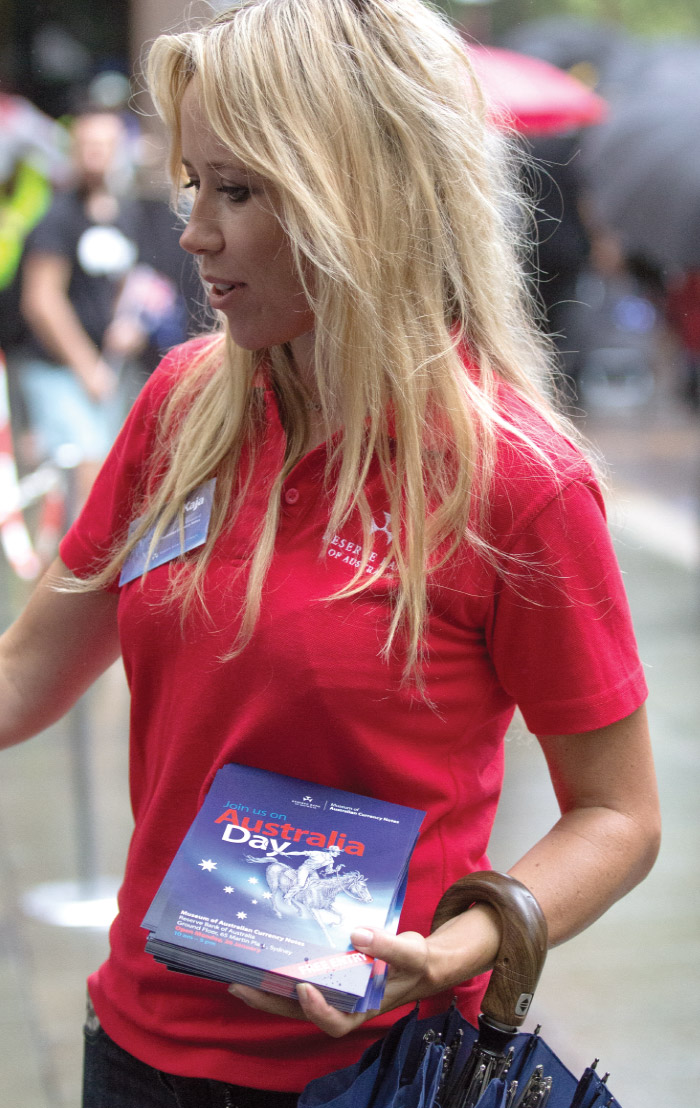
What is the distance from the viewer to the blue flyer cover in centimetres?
121

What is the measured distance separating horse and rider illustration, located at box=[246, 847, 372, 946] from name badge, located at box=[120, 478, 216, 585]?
Answer: 38 centimetres

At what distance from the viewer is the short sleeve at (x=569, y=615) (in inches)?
52.7

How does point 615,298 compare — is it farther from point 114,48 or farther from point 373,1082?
point 373,1082

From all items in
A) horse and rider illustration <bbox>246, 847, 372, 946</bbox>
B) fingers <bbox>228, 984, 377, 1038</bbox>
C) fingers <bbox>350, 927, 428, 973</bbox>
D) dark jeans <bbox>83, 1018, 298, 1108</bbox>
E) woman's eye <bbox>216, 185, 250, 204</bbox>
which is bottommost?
dark jeans <bbox>83, 1018, 298, 1108</bbox>

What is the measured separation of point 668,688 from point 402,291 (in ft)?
14.6

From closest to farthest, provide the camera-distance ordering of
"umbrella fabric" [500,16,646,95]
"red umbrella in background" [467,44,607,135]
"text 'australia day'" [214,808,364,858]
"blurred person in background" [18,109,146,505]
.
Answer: "text 'australia day'" [214,808,364,858]
"blurred person in background" [18,109,146,505]
"red umbrella in background" [467,44,607,135]
"umbrella fabric" [500,16,646,95]

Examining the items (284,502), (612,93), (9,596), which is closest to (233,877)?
(284,502)

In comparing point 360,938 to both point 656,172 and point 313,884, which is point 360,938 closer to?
point 313,884

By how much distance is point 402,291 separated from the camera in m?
1.41

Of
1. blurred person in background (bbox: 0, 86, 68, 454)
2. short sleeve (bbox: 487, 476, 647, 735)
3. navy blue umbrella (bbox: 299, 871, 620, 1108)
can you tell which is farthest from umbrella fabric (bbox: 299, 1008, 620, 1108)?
blurred person in background (bbox: 0, 86, 68, 454)

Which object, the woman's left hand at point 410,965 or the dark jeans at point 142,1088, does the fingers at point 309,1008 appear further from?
the dark jeans at point 142,1088

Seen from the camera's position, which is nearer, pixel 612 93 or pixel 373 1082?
pixel 373 1082

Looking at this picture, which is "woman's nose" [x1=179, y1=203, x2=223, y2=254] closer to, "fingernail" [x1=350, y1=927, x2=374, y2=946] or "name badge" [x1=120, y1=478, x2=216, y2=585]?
"name badge" [x1=120, y1=478, x2=216, y2=585]

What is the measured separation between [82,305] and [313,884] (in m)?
4.38
